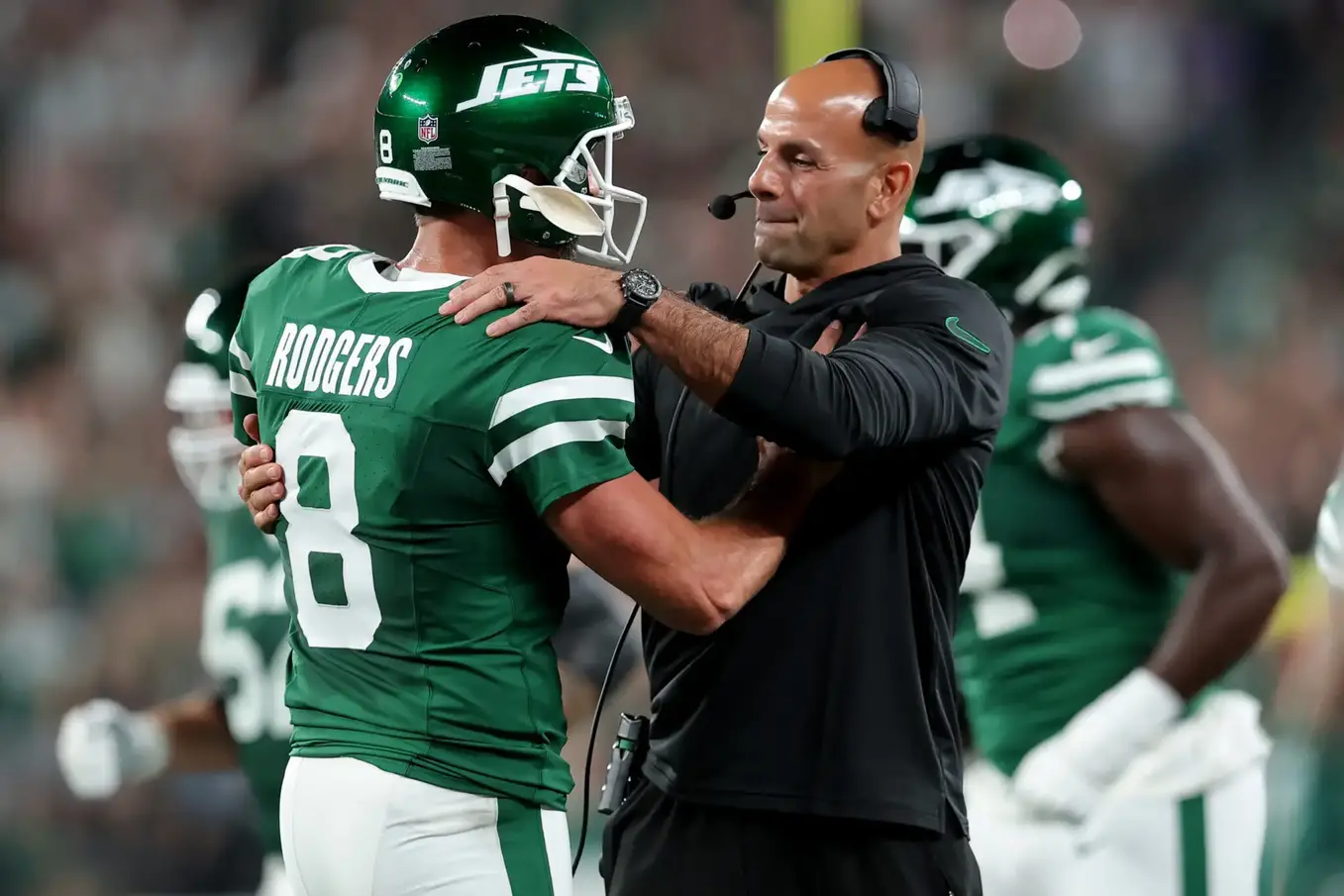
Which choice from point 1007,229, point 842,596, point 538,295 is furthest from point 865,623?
point 1007,229

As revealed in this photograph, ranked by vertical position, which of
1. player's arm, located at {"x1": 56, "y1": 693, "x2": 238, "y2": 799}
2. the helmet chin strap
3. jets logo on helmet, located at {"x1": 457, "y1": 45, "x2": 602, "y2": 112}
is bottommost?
player's arm, located at {"x1": 56, "y1": 693, "x2": 238, "y2": 799}

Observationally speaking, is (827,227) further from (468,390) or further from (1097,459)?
(1097,459)

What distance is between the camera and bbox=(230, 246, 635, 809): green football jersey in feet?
4.89

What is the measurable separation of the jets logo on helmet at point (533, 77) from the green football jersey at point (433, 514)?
0.63ft

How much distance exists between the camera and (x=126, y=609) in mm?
4207

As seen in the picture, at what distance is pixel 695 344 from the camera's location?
1.60m

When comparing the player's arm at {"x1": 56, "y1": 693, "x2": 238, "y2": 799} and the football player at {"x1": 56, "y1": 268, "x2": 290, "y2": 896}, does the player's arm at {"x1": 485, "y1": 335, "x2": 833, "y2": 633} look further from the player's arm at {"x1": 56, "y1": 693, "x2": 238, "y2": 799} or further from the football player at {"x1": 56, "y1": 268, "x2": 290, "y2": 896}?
the player's arm at {"x1": 56, "y1": 693, "x2": 238, "y2": 799}

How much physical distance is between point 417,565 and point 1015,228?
1.57 m

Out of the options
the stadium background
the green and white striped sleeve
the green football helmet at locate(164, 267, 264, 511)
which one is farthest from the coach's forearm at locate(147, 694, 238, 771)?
the green and white striped sleeve

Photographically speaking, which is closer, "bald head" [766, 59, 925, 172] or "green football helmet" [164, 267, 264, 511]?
"bald head" [766, 59, 925, 172]

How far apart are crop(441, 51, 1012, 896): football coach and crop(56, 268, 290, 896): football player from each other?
1317 millimetres

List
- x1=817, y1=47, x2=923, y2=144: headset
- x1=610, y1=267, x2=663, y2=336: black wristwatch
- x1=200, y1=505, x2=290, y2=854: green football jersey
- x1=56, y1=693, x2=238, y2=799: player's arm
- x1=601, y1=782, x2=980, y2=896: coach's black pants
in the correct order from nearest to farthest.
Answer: x1=610, y1=267, x2=663, y2=336: black wristwatch → x1=601, y1=782, x2=980, y2=896: coach's black pants → x1=817, y1=47, x2=923, y2=144: headset → x1=200, y1=505, x2=290, y2=854: green football jersey → x1=56, y1=693, x2=238, y2=799: player's arm

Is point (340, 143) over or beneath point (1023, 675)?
over

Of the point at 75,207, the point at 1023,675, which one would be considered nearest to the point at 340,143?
the point at 75,207
